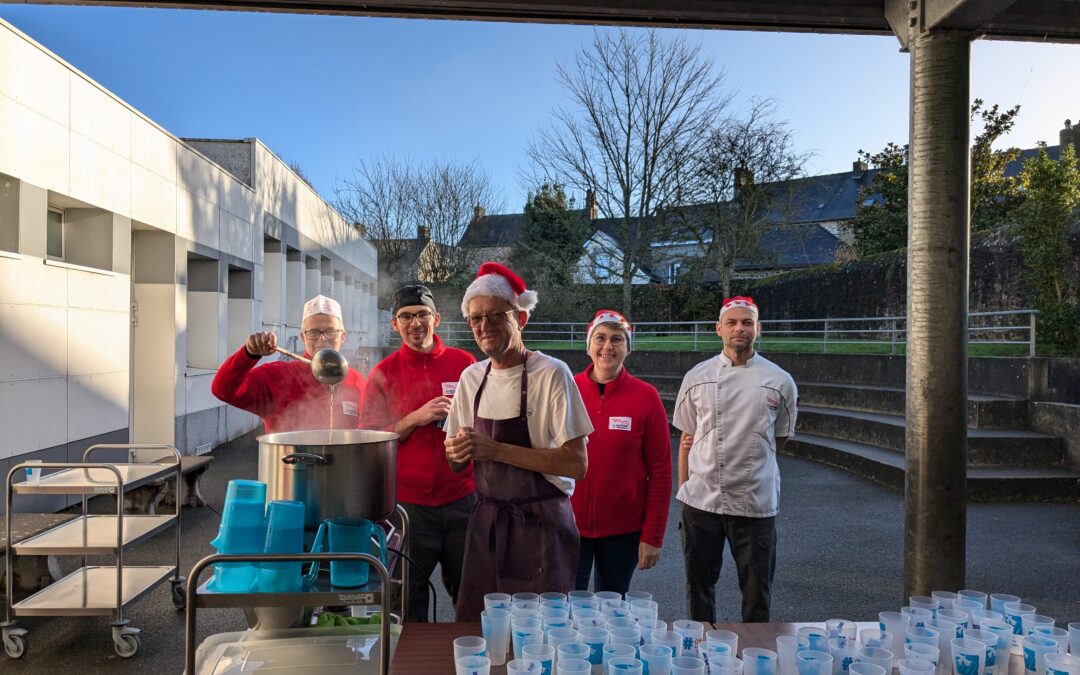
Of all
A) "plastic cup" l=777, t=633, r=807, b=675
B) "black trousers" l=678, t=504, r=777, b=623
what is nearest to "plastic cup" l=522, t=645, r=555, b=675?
"plastic cup" l=777, t=633, r=807, b=675

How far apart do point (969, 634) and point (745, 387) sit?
1.99 meters

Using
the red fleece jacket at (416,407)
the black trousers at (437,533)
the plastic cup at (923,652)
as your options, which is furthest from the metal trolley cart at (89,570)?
the plastic cup at (923,652)

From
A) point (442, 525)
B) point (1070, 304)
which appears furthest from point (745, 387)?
point (1070, 304)

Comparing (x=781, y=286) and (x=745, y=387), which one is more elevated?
(x=781, y=286)

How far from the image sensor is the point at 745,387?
3.94 meters

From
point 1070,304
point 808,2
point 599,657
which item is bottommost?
point 599,657

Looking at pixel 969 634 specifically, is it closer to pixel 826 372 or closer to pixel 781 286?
pixel 826 372

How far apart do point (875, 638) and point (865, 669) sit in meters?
0.32

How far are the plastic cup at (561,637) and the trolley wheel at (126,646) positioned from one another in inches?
138

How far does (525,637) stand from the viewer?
2012 millimetres

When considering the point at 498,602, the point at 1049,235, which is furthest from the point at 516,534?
the point at 1049,235

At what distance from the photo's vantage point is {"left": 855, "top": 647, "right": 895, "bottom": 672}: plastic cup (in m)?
1.92

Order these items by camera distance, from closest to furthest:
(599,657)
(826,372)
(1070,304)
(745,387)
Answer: (599,657), (745,387), (1070,304), (826,372)

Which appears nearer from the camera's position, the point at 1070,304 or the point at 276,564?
the point at 276,564
